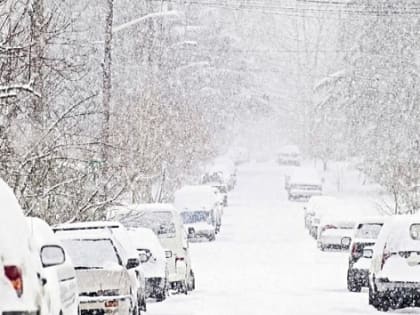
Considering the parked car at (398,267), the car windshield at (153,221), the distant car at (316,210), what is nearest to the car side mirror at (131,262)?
the parked car at (398,267)

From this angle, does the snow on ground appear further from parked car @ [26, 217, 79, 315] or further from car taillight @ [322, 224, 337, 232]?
parked car @ [26, 217, 79, 315]

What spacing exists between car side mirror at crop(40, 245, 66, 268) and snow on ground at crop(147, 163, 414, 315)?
8.48 metres

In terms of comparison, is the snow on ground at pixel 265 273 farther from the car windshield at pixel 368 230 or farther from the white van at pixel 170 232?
the car windshield at pixel 368 230

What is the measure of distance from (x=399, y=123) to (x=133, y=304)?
4803 cm

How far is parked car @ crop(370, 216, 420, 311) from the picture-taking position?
738 inches

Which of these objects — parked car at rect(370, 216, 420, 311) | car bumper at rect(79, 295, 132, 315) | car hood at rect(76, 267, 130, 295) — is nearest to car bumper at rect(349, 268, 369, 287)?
parked car at rect(370, 216, 420, 311)

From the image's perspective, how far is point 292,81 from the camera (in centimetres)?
12938

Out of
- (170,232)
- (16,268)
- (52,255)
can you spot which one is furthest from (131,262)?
(170,232)

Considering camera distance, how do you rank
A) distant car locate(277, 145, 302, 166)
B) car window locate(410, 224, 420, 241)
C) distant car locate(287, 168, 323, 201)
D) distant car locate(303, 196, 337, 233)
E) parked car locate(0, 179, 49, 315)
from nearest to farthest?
parked car locate(0, 179, 49, 315)
car window locate(410, 224, 420, 241)
distant car locate(303, 196, 337, 233)
distant car locate(287, 168, 323, 201)
distant car locate(277, 145, 302, 166)

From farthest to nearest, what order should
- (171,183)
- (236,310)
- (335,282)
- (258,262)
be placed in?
(171,183) < (258,262) < (335,282) < (236,310)

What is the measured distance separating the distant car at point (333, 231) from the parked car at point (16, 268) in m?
28.4

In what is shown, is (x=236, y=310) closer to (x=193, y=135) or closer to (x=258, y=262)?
(x=258, y=262)

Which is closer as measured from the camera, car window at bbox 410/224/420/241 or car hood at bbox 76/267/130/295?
car hood at bbox 76/267/130/295

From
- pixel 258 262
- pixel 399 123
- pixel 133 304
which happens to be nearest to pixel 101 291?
pixel 133 304
